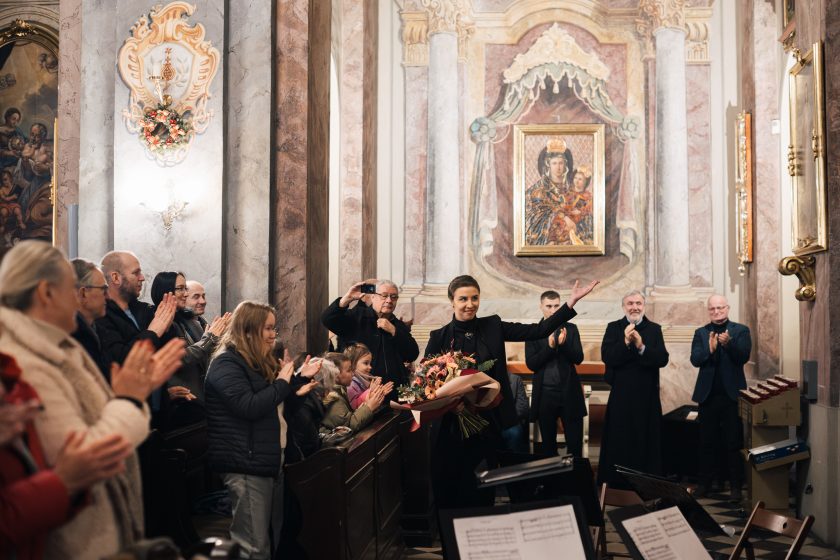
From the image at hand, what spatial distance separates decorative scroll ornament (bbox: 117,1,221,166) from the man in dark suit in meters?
5.12

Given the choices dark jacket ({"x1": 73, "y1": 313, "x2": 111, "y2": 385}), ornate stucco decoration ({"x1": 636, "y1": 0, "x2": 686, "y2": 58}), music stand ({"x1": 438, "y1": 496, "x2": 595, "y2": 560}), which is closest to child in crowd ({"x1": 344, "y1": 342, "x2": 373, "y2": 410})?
dark jacket ({"x1": 73, "y1": 313, "x2": 111, "y2": 385})

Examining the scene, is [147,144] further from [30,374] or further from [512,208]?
[512,208]

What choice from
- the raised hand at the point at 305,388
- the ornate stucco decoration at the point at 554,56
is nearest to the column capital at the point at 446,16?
the ornate stucco decoration at the point at 554,56

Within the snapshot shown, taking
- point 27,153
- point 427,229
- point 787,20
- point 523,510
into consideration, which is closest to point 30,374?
point 523,510

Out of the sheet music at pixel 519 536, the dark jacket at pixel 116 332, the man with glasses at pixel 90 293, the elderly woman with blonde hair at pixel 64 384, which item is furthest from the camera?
the dark jacket at pixel 116 332

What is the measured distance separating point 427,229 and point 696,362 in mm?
5001

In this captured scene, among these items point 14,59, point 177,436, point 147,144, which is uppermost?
point 14,59

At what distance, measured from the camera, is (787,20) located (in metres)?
10.3

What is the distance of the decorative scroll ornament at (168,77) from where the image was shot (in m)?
7.97

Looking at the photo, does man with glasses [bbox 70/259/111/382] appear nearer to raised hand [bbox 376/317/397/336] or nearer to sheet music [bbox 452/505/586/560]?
sheet music [bbox 452/505/586/560]

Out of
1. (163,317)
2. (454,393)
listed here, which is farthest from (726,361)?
(163,317)

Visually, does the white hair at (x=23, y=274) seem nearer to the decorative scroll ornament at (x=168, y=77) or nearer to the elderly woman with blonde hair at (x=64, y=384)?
the elderly woman with blonde hair at (x=64, y=384)

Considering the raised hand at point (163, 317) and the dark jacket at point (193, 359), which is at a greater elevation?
the raised hand at point (163, 317)

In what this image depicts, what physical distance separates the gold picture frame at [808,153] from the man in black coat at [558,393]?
2274 millimetres
